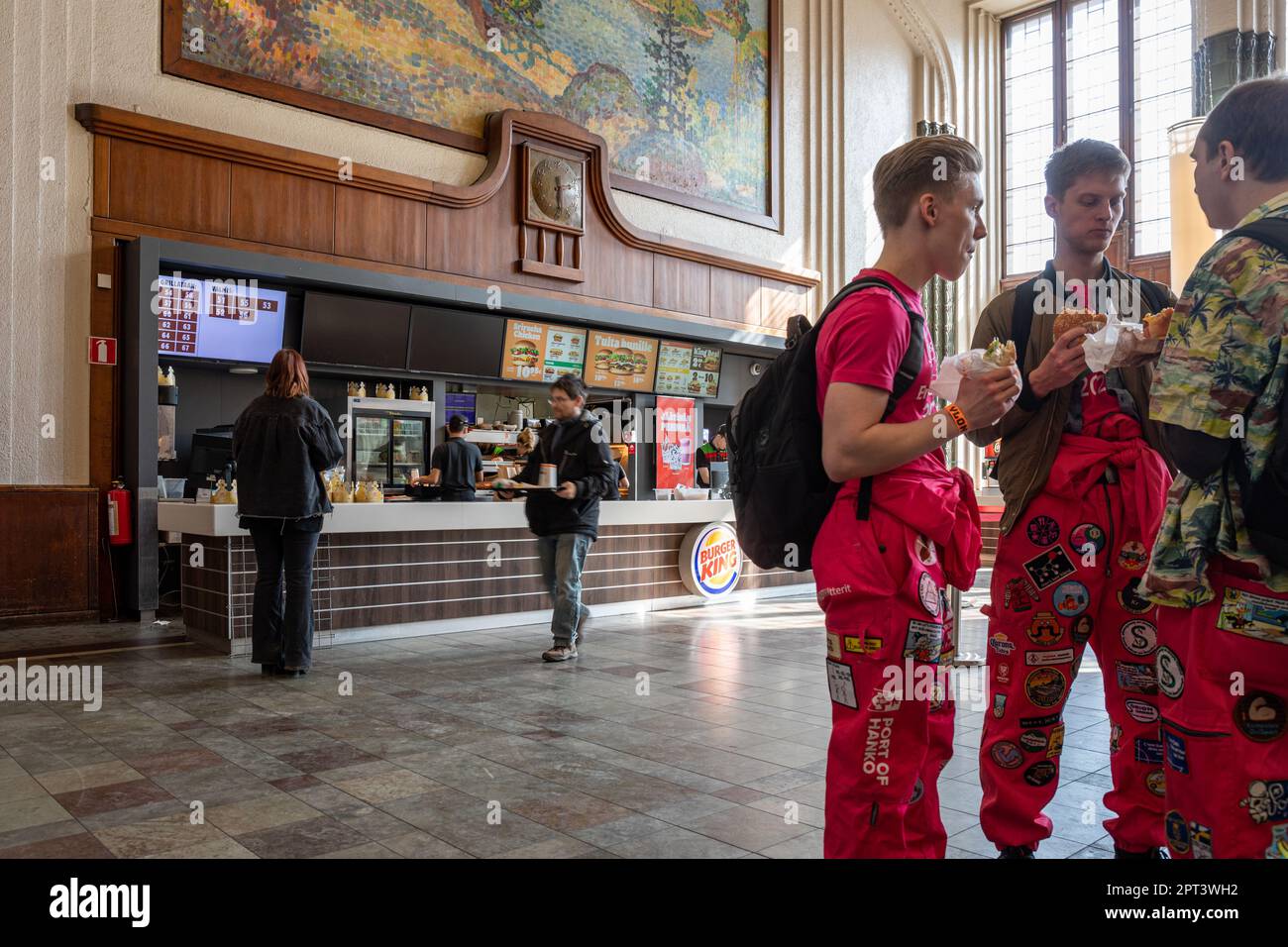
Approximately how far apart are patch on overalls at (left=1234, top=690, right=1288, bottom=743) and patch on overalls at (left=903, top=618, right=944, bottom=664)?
47 centimetres

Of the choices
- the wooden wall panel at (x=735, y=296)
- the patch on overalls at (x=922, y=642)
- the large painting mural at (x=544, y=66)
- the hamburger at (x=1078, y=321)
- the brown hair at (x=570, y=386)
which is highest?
the large painting mural at (x=544, y=66)

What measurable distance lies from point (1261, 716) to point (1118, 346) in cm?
78

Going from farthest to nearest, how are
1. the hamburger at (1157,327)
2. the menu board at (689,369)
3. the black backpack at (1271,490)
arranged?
the menu board at (689,369), the hamburger at (1157,327), the black backpack at (1271,490)

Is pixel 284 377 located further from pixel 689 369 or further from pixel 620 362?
pixel 689 369

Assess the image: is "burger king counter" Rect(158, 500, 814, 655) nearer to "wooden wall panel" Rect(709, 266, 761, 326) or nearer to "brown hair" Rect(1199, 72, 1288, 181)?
"wooden wall panel" Rect(709, 266, 761, 326)

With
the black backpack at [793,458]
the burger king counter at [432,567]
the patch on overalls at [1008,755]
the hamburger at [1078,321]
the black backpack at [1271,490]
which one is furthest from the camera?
the burger king counter at [432,567]

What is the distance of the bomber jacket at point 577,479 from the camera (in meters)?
5.71

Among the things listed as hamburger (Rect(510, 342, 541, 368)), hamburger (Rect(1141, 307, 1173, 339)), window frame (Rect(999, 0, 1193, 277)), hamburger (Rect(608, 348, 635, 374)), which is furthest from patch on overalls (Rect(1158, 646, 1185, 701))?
window frame (Rect(999, 0, 1193, 277))

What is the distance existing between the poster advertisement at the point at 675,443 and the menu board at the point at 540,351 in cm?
142

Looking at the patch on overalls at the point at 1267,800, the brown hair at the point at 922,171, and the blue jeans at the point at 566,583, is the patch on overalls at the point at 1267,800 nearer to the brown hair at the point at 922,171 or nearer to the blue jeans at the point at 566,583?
the brown hair at the point at 922,171

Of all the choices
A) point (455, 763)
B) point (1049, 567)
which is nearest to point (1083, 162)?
point (1049, 567)

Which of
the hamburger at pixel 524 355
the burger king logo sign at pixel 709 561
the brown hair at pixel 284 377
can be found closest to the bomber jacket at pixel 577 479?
the brown hair at pixel 284 377

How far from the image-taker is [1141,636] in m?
2.08
